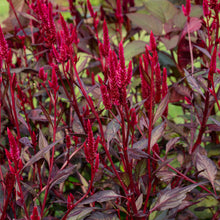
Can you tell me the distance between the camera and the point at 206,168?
1.01m

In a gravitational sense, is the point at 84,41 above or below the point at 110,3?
below

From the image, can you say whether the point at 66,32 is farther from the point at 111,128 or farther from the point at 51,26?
the point at 111,128

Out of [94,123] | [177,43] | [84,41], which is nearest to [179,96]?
[177,43]

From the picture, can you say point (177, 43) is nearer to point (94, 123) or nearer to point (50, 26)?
point (94, 123)

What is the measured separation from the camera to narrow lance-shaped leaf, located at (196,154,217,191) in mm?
1004

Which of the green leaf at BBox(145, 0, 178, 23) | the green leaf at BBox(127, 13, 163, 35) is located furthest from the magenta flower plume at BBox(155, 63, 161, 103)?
the green leaf at BBox(145, 0, 178, 23)

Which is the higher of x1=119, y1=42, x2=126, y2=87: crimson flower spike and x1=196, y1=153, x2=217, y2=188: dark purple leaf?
x1=119, y1=42, x2=126, y2=87: crimson flower spike

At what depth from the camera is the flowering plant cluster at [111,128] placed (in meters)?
0.80

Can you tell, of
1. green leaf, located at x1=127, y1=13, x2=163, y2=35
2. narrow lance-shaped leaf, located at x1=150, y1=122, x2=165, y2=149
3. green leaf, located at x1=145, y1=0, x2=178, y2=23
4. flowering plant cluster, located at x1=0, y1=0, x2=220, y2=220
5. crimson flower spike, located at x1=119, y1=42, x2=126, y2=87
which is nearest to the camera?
crimson flower spike, located at x1=119, y1=42, x2=126, y2=87

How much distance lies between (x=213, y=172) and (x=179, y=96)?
19.9 inches

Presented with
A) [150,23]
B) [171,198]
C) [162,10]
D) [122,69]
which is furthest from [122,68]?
[162,10]

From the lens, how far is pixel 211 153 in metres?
1.37

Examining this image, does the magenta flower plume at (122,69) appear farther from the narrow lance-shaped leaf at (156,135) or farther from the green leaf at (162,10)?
the green leaf at (162,10)

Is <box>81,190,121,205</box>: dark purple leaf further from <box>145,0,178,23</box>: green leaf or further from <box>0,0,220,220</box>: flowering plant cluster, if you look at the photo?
<box>145,0,178,23</box>: green leaf
